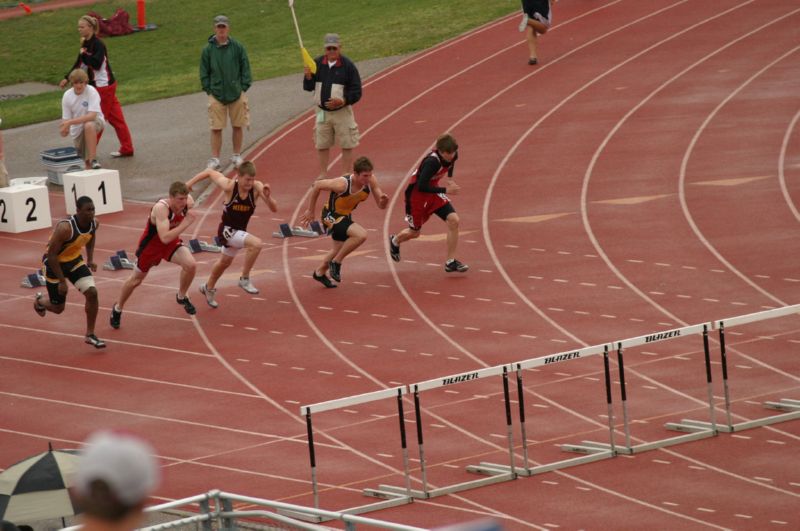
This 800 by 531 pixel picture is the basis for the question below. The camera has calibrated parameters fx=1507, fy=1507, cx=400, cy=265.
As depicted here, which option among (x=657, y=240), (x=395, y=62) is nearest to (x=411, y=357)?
(x=657, y=240)

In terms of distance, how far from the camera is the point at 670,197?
18375 mm

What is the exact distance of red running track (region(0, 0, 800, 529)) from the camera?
425 inches

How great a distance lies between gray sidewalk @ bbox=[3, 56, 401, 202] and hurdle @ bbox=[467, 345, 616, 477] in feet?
34.0

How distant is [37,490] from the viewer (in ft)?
27.8

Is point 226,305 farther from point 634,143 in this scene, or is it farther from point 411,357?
point 634,143

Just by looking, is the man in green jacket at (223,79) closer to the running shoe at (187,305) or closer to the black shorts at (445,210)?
the black shorts at (445,210)

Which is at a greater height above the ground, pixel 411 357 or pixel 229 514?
pixel 229 514

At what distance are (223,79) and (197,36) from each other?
46.4ft

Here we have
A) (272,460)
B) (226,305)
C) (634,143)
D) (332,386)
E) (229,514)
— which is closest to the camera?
(229,514)

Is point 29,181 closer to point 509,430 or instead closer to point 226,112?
point 226,112

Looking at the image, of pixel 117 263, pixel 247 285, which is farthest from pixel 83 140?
pixel 247 285

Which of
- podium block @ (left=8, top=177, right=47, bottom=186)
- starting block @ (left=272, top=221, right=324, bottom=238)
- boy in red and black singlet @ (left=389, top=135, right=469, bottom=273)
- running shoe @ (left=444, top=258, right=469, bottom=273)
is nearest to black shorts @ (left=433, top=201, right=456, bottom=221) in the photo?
boy in red and black singlet @ (left=389, top=135, right=469, bottom=273)

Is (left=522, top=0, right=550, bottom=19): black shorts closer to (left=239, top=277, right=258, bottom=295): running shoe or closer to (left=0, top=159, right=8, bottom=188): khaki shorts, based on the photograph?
(left=0, top=159, right=8, bottom=188): khaki shorts

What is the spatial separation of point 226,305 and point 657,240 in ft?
15.9
